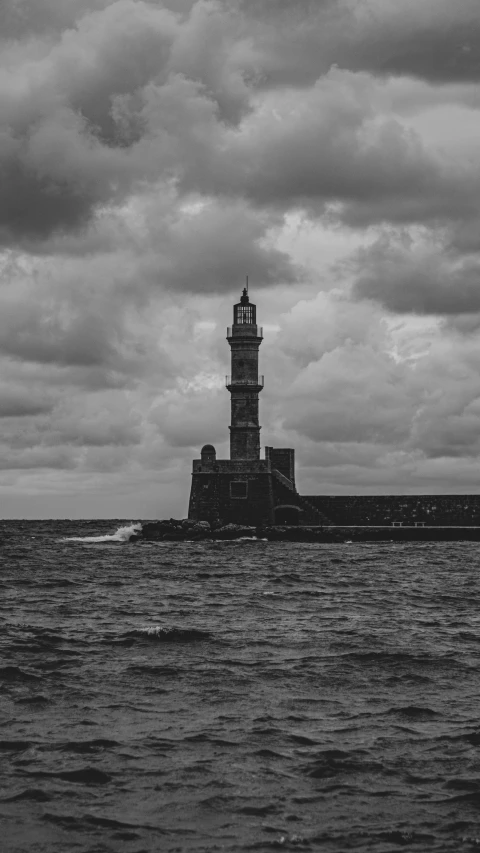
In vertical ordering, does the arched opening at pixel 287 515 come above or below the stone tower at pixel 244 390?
below

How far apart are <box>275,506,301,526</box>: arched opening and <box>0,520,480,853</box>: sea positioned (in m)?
34.6

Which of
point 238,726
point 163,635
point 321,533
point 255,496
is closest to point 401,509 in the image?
point 321,533

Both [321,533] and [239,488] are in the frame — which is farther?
[239,488]

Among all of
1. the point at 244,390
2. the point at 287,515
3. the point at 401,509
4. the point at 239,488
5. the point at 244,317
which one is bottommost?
the point at 287,515

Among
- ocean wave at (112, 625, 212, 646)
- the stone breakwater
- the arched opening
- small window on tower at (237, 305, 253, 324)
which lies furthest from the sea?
small window on tower at (237, 305, 253, 324)

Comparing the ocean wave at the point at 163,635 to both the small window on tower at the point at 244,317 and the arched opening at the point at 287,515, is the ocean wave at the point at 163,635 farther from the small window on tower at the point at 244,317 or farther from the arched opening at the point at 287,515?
the small window on tower at the point at 244,317

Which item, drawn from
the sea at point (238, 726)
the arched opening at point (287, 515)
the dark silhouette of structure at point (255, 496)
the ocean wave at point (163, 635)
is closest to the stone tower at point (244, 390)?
the dark silhouette of structure at point (255, 496)

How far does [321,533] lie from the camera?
2105 inches

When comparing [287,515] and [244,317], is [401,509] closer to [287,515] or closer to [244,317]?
[287,515]

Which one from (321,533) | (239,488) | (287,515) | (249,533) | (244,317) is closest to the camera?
(249,533)

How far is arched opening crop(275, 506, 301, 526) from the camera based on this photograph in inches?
2222

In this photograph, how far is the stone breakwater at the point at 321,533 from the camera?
174 feet

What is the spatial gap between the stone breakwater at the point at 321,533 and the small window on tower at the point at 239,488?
1.87 metres

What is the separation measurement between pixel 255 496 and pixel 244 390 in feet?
20.4
